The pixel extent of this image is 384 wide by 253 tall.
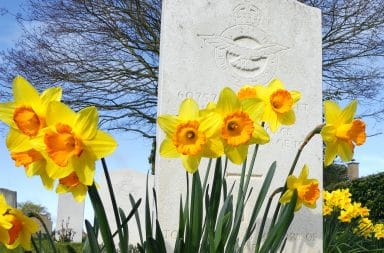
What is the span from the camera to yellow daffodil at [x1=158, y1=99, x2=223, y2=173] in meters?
1.30

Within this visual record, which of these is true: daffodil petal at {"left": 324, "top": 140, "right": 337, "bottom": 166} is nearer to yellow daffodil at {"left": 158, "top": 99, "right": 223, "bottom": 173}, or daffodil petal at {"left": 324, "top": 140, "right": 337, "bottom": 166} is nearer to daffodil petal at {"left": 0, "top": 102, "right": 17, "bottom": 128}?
yellow daffodil at {"left": 158, "top": 99, "right": 223, "bottom": 173}

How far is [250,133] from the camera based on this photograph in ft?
4.29

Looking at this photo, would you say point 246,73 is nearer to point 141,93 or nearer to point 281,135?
point 281,135

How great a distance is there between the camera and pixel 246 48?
348 centimetres

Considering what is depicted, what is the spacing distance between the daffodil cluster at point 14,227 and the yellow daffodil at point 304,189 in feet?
2.57

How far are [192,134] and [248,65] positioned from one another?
2.21 meters

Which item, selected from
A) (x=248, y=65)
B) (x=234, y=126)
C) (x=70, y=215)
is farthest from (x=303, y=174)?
(x=70, y=215)

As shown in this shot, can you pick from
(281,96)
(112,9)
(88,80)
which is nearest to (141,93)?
(88,80)

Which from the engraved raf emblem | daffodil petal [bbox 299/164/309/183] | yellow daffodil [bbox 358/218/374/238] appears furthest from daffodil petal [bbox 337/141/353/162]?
yellow daffodil [bbox 358/218/374/238]

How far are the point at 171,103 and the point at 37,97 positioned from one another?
197cm

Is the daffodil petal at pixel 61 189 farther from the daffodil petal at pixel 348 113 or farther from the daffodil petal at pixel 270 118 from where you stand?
the daffodil petal at pixel 348 113

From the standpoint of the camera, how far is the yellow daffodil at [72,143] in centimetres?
113

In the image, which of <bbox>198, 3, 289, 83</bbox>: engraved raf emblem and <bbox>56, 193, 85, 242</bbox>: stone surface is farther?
<bbox>56, 193, 85, 242</bbox>: stone surface

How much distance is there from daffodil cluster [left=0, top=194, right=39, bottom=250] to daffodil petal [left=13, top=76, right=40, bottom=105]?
318 mm
